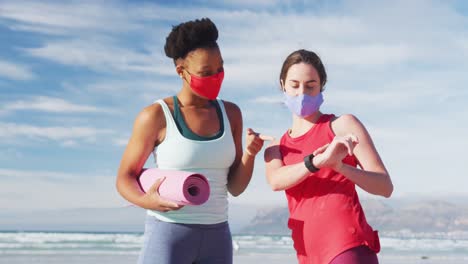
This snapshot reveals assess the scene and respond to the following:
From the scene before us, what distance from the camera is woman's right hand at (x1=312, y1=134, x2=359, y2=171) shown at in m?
2.95

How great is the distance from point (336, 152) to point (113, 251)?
60.2 ft

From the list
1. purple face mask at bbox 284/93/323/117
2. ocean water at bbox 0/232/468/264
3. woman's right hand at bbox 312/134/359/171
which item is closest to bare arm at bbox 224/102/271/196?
purple face mask at bbox 284/93/323/117

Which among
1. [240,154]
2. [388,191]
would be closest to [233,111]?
[240,154]

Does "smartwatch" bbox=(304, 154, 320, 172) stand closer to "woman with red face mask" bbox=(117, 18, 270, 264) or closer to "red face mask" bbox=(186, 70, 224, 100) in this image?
"woman with red face mask" bbox=(117, 18, 270, 264)

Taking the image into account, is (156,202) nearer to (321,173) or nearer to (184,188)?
(184,188)

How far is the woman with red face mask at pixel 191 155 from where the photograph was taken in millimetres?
3473

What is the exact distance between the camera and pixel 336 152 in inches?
117

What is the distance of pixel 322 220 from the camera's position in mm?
3150

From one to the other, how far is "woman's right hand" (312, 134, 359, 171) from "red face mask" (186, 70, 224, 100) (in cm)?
77

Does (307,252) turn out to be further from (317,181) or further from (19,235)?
(19,235)

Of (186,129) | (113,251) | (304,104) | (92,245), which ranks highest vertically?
(304,104)

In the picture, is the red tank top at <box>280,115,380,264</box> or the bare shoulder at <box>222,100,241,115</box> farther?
the bare shoulder at <box>222,100,241,115</box>

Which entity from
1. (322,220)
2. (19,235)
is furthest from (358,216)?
(19,235)

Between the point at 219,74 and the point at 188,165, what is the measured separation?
0.48 m
